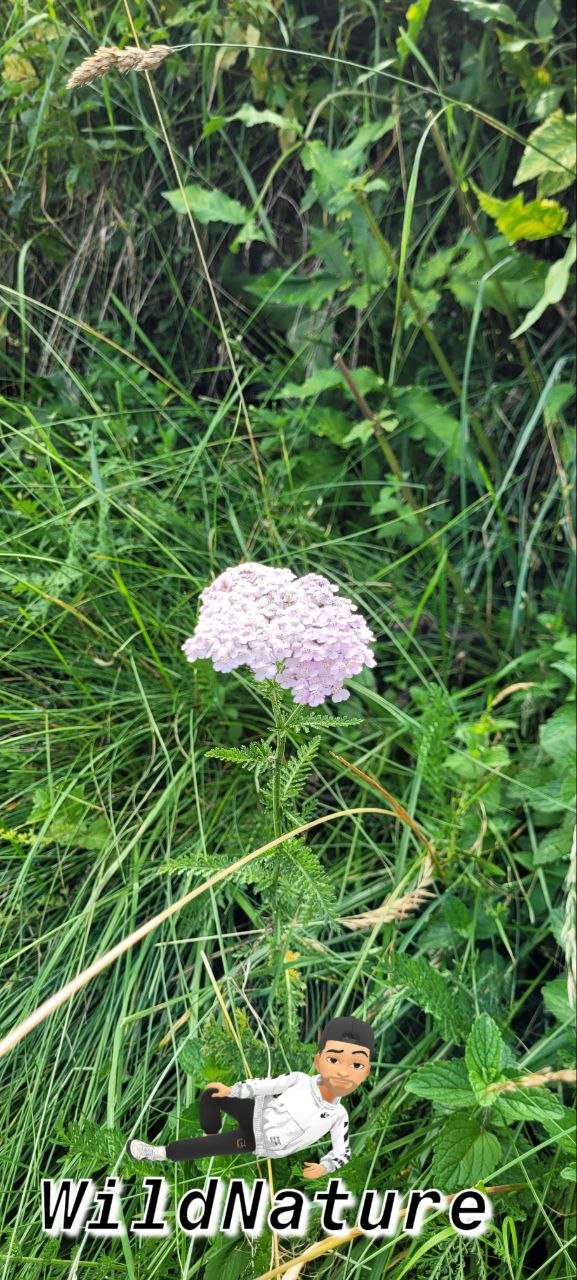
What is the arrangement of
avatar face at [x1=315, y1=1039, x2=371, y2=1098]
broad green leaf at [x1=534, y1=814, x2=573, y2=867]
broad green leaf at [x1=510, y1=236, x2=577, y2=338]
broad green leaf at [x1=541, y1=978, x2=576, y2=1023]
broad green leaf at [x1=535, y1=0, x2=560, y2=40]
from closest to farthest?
avatar face at [x1=315, y1=1039, x2=371, y2=1098] < broad green leaf at [x1=541, y1=978, x2=576, y2=1023] < broad green leaf at [x1=534, y1=814, x2=573, y2=867] < broad green leaf at [x1=510, y1=236, x2=577, y2=338] < broad green leaf at [x1=535, y1=0, x2=560, y2=40]

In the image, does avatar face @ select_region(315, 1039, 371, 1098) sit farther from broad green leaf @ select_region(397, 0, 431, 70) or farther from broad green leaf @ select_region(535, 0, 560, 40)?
broad green leaf @ select_region(535, 0, 560, 40)

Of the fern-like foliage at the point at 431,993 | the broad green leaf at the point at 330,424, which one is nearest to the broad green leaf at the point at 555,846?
the fern-like foliage at the point at 431,993

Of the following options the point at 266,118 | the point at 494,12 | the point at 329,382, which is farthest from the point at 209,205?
the point at 494,12

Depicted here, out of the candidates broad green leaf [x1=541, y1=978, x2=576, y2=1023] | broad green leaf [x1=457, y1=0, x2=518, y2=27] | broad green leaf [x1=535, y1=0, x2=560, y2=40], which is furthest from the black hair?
broad green leaf [x1=535, y1=0, x2=560, y2=40]

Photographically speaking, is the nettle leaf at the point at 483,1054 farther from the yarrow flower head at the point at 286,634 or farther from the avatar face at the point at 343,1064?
the yarrow flower head at the point at 286,634

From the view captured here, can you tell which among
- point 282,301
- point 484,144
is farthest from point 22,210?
point 484,144

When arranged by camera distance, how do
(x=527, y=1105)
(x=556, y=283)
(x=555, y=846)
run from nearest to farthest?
(x=527, y=1105)
(x=555, y=846)
(x=556, y=283)

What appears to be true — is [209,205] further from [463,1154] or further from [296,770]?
[463,1154]
